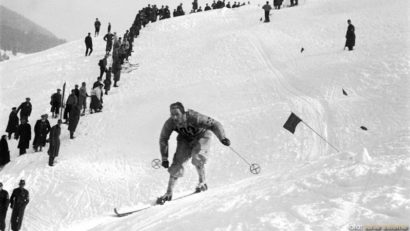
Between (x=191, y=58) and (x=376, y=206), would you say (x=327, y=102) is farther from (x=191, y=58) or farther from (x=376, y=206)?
(x=376, y=206)

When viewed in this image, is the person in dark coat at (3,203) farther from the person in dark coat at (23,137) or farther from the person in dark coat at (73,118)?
the person in dark coat at (73,118)

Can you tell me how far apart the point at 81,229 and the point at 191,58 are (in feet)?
56.6

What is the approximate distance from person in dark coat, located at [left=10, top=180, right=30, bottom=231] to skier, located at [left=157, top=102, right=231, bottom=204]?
4.54m

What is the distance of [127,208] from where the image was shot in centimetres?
788

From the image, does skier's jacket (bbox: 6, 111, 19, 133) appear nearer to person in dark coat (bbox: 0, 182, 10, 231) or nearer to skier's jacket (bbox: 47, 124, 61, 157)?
skier's jacket (bbox: 47, 124, 61, 157)

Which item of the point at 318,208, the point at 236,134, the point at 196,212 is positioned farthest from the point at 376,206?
the point at 236,134

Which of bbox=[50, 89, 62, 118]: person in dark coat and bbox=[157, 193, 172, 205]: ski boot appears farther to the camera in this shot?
bbox=[50, 89, 62, 118]: person in dark coat

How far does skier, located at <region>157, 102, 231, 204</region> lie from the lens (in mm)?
7216

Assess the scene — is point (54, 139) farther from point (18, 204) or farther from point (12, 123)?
point (12, 123)

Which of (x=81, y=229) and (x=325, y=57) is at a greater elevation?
(x=325, y=57)

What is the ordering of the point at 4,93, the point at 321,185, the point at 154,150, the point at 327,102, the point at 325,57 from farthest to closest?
1. the point at 4,93
2. the point at 325,57
3. the point at 327,102
4. the point at 154,150
5. the point at 321,185

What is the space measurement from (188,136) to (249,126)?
23.1 ft

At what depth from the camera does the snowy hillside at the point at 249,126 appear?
5.02 m

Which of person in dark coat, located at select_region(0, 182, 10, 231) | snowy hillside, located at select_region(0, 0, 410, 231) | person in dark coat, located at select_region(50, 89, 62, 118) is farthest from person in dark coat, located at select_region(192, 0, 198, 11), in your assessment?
person in dark coat, located at select_region(0, 182, 10, 231)
